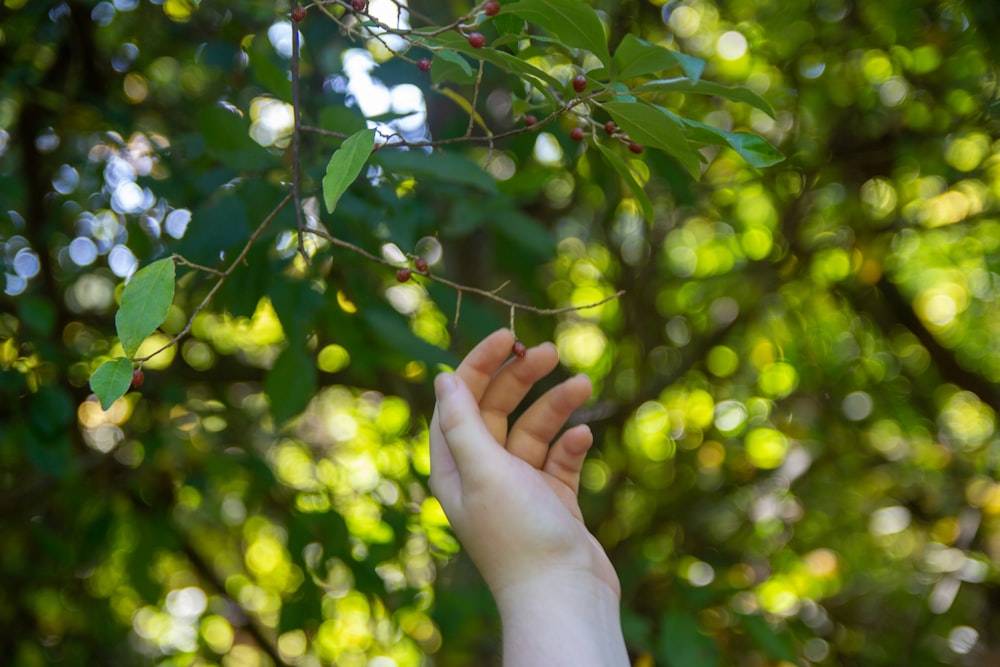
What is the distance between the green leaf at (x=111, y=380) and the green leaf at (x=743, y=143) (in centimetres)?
47

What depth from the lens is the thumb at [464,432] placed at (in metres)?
0.91

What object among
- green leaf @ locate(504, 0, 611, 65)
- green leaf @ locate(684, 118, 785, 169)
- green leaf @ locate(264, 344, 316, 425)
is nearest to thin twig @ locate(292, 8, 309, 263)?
green leaf @ locate(504, 0, 611, 65)

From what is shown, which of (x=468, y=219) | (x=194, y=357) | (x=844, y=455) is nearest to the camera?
(x=468, y=219)

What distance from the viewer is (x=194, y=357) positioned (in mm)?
2506

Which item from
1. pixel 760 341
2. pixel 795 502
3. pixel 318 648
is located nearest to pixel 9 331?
pixel 318 648

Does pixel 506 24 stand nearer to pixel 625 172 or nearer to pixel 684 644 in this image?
pixel 625 172

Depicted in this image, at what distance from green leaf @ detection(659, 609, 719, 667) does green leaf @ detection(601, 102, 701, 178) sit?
3.56 feet

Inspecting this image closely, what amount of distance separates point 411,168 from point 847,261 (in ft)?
5.78

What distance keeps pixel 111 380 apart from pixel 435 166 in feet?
1.91

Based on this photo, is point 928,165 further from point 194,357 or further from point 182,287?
point 194,357

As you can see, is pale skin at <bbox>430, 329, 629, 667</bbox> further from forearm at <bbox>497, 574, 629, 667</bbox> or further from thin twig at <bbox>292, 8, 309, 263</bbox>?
thin twig at <bbox>292, 8, 309, 263</bbox>

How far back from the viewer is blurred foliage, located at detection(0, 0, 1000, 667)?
1479 millimetres

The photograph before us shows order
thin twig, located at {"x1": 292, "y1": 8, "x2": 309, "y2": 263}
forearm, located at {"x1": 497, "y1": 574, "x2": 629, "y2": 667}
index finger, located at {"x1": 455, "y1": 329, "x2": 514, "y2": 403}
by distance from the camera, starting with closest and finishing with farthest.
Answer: thin twig, located at {"x1": 292, "y1": 8, "x2": 309, "y2": 263} → forearm, located at {"x1": 497, "y1": 574, "x2": 629, "y2": 667} → index finger, located at {"x1": 455, "y1": 329, "x2": 514, "y2": 403}

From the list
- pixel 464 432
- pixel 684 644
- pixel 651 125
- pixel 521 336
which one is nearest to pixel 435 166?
pixel 464 432
